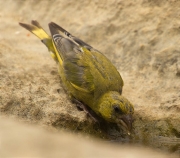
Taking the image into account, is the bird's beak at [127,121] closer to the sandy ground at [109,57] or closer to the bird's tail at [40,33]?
the sandy ground at [109,57]

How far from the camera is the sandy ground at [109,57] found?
3.61 m

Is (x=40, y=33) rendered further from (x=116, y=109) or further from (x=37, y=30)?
(x=116, y=109)

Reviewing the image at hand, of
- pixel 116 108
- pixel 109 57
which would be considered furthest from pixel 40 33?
pixel 116 108

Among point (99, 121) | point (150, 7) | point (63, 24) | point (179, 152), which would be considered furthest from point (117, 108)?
point (63, 24)

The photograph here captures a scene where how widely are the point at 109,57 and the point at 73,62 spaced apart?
0.78m

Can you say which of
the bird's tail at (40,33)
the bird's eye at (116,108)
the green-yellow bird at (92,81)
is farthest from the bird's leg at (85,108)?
the bird's tail at (40,33)

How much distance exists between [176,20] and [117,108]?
183 cm

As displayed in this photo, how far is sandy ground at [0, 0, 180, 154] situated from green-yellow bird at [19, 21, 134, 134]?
0.58ft

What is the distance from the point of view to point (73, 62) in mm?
4422

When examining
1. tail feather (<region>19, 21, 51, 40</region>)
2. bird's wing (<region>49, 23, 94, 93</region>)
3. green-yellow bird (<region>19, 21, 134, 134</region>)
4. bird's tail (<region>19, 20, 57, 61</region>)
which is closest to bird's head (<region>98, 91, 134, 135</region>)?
green-yellow bird (<region>19, 21, 134, 134</region>)

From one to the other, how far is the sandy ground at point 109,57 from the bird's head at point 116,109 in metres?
0.19

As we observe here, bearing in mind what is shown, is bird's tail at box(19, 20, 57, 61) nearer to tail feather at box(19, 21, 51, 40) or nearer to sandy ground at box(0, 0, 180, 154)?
tail feather at box(19, 21, 51, 40)

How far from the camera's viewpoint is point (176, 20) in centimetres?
486

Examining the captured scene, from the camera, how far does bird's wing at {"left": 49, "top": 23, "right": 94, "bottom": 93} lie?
4098 millimetres
